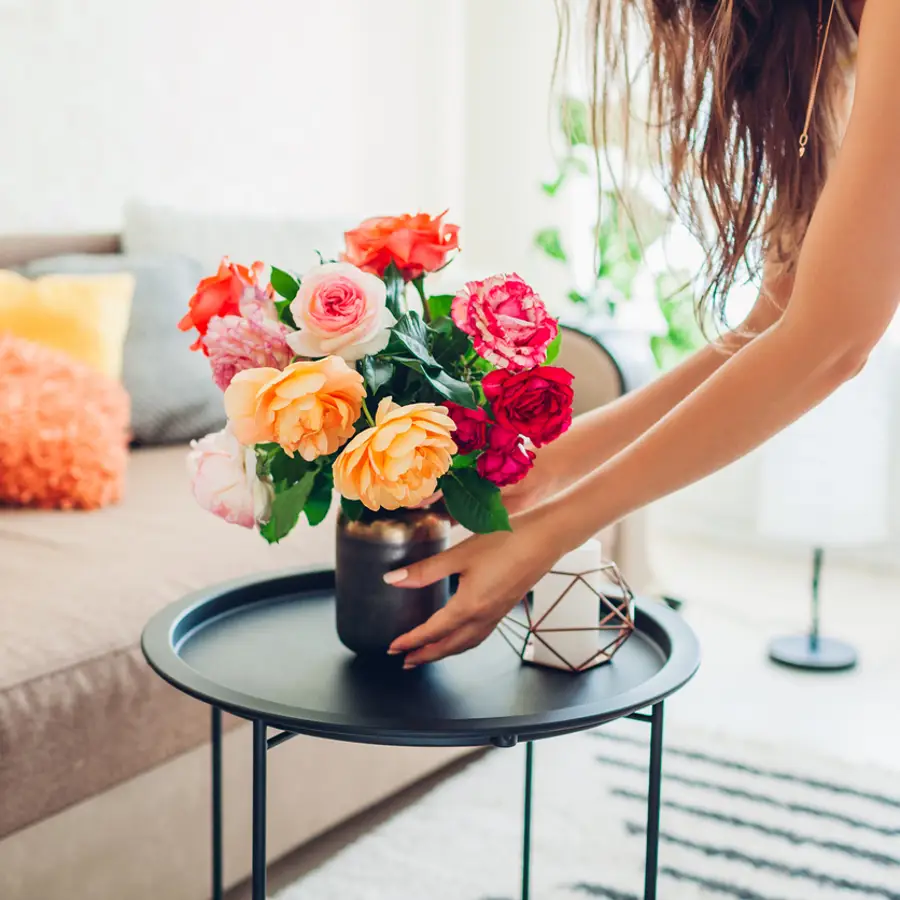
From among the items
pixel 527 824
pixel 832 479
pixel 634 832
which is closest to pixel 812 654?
pixel 832 479

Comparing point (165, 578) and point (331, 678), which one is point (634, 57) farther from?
point (331, 678)

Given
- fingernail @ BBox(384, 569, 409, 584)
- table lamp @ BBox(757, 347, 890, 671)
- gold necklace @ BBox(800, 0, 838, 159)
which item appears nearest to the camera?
fingernail @ BBox(384, 569, 409, 584)

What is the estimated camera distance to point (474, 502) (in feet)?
2.87

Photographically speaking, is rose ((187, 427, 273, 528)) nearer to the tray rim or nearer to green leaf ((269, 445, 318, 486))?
green leaf ((269, 445, 318, 486))

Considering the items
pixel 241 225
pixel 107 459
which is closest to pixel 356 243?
pixel 107 459

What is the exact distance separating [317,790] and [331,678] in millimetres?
564

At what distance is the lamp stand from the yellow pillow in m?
1.45

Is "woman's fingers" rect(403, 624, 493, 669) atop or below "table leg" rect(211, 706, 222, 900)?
atop

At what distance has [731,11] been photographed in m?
0.98

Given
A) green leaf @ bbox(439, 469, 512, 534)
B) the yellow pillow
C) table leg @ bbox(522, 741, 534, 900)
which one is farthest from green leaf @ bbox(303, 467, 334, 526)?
the yellow pillow

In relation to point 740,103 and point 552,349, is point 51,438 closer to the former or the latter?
point 552,349

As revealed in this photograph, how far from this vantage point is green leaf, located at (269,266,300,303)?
2.95 feet

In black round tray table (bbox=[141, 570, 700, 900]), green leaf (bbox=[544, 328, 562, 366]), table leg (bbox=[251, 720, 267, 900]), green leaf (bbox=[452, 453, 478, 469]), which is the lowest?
table leg (bbox=[251, 720, 267, 900])

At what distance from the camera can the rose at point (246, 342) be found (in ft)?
2.88
